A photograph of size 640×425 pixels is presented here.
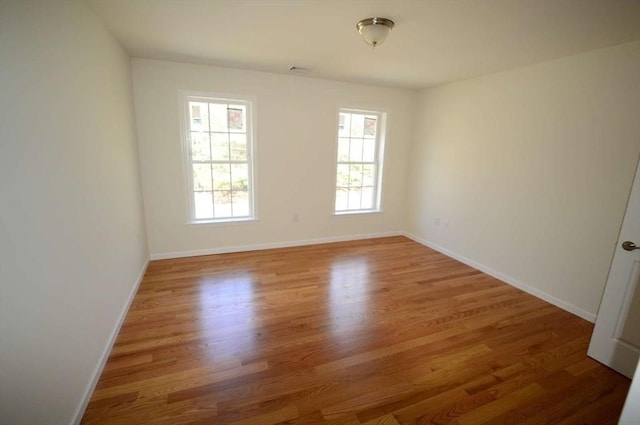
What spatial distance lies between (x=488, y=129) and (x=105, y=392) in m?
4.34

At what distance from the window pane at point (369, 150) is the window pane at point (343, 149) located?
0.32 meters

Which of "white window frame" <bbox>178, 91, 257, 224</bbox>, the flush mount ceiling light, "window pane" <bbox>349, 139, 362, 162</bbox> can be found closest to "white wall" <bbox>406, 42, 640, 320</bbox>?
"window pane" <bbox>349, 139, 362, 162</bbox>

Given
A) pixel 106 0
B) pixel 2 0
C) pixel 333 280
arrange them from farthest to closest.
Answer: pixel 333 280 → pixel 106 0 → pixel 2 0

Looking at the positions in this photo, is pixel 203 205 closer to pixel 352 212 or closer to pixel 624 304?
pixel 352 212

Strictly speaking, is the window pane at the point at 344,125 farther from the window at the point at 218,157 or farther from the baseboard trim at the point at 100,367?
the baseboard trim at the point at 100,367

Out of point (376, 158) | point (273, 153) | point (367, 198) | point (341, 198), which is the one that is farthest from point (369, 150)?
point (273, 153)

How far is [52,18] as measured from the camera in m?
1.48

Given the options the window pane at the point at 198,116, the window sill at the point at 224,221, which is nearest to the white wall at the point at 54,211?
the window pane at the point at 198,116

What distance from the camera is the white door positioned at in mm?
1886

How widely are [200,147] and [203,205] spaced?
0.77 metres

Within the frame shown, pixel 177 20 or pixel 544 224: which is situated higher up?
pixel 177 20

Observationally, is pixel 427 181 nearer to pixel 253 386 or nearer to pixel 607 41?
pixel 607 41

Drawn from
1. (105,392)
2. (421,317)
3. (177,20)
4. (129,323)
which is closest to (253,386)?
(105,392)

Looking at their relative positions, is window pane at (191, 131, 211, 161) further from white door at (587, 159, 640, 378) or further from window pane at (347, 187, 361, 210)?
white door at (587, 159, 640, 378)
